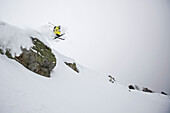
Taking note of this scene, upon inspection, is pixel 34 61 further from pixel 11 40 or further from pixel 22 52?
pixel 11 40

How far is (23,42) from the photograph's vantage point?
→ 782cm

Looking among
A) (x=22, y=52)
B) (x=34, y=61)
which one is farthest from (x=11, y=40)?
(x=34, y=61)

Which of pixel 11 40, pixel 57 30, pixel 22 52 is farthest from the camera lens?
pixel 57 30

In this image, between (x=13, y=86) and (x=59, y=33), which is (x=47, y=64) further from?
(x=59, y=33)

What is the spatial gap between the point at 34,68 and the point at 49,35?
7.04 metres

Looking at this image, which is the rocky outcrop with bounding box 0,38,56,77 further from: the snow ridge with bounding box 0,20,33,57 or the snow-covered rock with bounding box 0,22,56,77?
the snow ridge with bounding box 0,20,33,57

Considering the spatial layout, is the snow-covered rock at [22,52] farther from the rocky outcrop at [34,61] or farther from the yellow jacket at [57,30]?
the yellow jacket at [57,30]

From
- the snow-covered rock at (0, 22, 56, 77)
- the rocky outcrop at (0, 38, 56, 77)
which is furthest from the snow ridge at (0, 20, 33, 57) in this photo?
the rocky outcrop at (0, 38, 56, 77)

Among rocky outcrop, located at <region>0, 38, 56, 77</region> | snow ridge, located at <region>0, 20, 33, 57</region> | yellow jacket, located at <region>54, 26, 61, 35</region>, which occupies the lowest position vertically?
rocky outcrop, located at <region>0, 38, 56, 77</region>

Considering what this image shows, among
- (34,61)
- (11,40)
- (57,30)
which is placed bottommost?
(34,61)

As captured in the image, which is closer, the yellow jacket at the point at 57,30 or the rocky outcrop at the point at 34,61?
the rocky outcrop at the point at 34,61

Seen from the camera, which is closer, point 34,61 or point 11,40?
point 11,40

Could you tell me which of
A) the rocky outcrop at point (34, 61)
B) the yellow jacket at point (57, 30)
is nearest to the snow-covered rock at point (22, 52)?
the rocky outcrop at point (34, 61)

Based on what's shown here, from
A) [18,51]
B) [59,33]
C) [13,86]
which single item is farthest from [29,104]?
[59,33]
